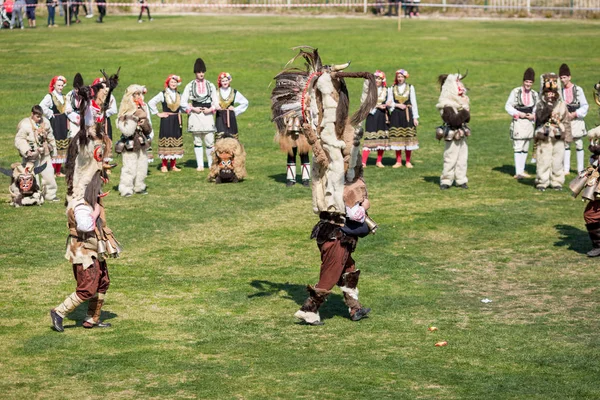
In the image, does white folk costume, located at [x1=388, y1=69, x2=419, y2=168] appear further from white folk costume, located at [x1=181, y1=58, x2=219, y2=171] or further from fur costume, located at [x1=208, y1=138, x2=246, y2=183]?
white folk costume, located at [x1=181, y1=58, x2=219, y2=171]

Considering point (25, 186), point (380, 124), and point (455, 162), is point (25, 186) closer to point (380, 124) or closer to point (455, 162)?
point (380, 124)

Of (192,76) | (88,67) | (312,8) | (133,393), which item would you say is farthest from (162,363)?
(312,8)

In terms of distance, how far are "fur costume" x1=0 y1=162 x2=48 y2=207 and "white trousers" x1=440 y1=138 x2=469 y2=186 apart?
25.7ft

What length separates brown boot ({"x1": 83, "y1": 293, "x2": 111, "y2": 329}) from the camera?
11.7m

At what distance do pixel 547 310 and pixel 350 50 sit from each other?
87.9 ft

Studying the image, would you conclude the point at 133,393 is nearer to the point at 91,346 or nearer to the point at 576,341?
the point at 91,346

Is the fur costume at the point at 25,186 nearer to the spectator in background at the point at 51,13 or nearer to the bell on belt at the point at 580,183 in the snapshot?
the bell on belt at the point at 580,183

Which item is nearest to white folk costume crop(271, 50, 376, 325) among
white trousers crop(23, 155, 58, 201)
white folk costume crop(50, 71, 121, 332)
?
white folk costume crop(50, 71, 121, 332)

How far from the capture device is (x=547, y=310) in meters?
12.6

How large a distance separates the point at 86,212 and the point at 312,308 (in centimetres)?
286

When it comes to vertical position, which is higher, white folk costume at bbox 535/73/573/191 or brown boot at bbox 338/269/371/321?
white folk costume at bbox 535/73/573/191

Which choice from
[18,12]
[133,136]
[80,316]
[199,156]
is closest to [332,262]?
[80,316]

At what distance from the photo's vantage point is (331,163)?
11.5 m

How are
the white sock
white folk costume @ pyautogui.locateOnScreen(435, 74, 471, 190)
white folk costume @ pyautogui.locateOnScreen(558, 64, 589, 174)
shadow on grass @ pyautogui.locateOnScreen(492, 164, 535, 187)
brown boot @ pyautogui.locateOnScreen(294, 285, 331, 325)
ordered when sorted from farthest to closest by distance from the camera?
the white sock, shadow on grass @ pyautogui.locateOnScreen(492, 164, 535, 187), white folk costume @ pyautogui.locateOnScreen(558, 64, 589, 174), white folk costume @ pyautogui.locateOnScreen(435, 74, 471, 190), brown boot @ pyautogui.locateOnScreen(294, 285, 331, 325)
